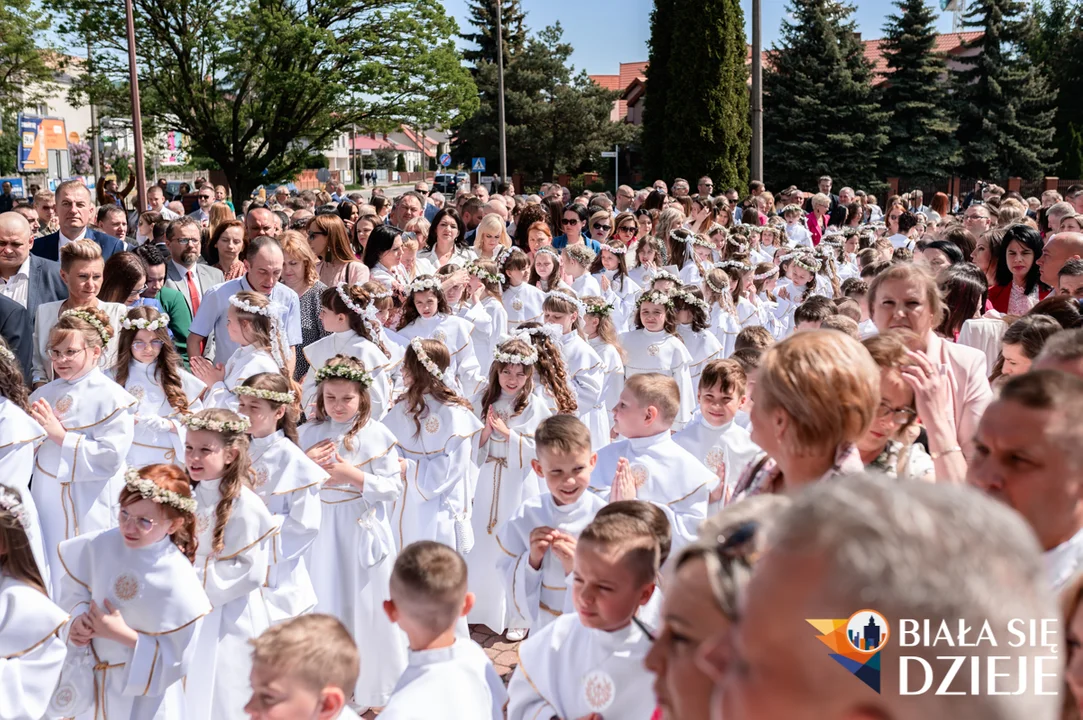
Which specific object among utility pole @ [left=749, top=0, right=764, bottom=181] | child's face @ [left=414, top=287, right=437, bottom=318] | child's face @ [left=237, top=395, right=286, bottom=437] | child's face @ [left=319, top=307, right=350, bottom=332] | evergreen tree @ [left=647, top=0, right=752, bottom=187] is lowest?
child's face @ [left=237, top=395, right=286, bottom=437]

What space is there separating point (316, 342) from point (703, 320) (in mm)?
3479

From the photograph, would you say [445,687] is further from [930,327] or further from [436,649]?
[930,327]

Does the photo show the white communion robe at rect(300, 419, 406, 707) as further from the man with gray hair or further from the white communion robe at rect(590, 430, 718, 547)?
the man with gray hair

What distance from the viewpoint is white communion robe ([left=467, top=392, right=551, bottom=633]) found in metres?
6.57

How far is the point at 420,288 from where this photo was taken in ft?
27.0

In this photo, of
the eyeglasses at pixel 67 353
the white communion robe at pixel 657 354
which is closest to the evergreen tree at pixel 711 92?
the white communion robe at pixel 657 354

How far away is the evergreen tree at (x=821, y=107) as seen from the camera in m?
39.5

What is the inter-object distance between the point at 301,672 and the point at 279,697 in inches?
3.6

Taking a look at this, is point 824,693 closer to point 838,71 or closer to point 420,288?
point 420,288

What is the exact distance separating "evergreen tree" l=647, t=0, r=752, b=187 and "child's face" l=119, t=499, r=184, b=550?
31.1 metres

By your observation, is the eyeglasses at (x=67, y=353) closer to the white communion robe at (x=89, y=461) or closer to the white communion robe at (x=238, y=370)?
the white communion robe at (x=89, y=461)

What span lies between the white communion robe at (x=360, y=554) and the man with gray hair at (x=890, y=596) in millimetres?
4718

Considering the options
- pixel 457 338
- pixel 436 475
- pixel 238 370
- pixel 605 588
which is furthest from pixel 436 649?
pixel 457 338

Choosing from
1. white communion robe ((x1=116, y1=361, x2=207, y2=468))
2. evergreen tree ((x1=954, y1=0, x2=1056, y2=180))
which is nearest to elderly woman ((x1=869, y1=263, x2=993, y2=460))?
white communion robe ((x1=116, y1=361, x2=207, y2=468))
